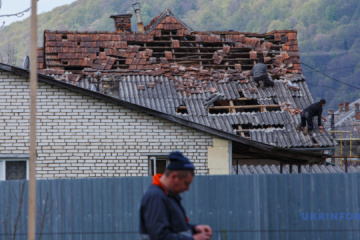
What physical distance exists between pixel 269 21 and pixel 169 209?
12989 cm

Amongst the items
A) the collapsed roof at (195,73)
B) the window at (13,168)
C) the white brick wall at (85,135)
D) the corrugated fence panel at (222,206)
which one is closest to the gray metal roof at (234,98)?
the collapsed roof at (195,73)

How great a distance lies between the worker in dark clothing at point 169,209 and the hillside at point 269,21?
110139 millimetres

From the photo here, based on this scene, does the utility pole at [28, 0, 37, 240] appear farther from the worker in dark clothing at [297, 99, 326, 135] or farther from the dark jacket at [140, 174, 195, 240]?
the worker in dark clothing at [297, 99, 326, 135]

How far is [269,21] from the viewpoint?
5236 inches

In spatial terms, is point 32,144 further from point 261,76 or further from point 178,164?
point 261,76

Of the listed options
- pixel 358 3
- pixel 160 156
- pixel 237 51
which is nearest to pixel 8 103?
pixel 160 156

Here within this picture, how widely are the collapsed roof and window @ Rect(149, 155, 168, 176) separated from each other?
13.8 ft

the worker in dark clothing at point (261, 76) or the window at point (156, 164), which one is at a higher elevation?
the worker in dark clothing at point (261, 76)

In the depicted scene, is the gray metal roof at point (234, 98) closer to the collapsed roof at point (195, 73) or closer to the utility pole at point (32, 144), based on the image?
the collapsed roof at point (195, 73)

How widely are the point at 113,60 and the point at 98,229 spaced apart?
1329 centimetres

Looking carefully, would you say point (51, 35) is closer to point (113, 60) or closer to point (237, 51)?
point (113, 60)

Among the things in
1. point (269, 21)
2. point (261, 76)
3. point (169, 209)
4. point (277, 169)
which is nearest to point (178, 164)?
point (169, 209)

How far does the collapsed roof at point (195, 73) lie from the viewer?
63.7 ft

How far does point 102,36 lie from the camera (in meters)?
24.2
